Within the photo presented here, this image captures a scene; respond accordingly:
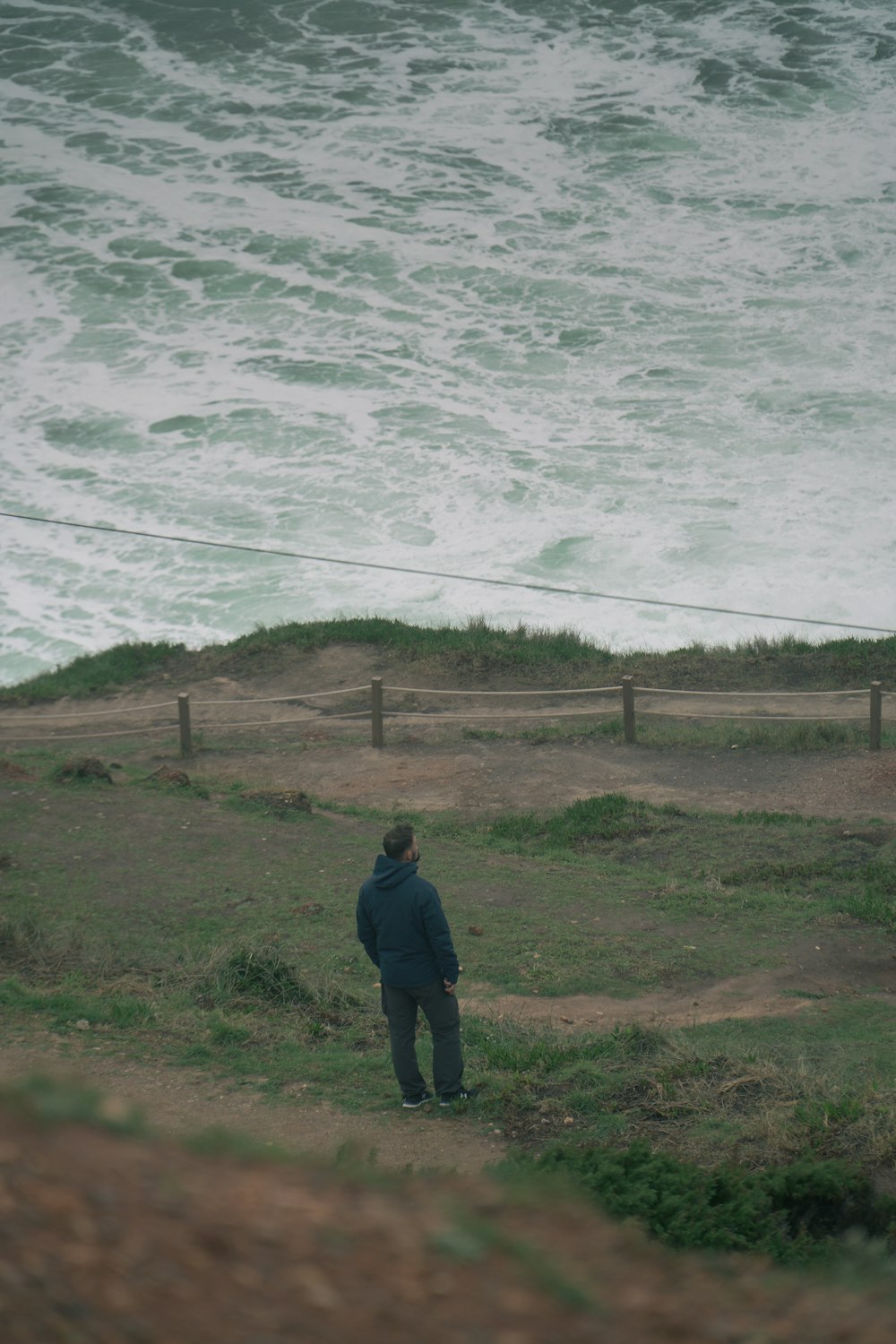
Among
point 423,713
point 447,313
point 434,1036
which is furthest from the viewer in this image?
point 447,313

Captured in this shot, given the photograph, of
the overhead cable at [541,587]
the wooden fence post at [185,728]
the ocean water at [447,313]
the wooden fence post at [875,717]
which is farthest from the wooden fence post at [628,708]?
the ocean water at [447,313]

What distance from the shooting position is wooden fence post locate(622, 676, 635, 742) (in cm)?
1513

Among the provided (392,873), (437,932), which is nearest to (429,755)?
(392,873)

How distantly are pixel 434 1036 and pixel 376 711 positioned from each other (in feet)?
30.1

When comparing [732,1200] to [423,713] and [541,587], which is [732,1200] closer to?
[423,713]

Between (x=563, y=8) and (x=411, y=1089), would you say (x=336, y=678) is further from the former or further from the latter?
(x=563, y=8)

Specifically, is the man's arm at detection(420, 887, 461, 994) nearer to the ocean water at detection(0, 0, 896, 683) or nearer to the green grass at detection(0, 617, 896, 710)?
the green grass at detection(0, 617, 896, 710)

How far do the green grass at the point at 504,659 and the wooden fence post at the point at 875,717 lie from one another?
8.53 ft

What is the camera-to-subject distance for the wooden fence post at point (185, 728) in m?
15.8

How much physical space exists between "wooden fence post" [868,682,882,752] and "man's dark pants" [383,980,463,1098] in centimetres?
901

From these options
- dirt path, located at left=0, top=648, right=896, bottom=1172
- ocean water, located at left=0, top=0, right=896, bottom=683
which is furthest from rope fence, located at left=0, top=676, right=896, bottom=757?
ocean water, located at left=0, top=0, right=896, bottom=683

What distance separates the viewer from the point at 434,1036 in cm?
671

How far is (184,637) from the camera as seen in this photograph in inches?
950

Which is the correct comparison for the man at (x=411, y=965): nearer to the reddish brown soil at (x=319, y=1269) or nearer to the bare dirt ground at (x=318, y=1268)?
the bare dirt ground at (x=318, y=1268)
